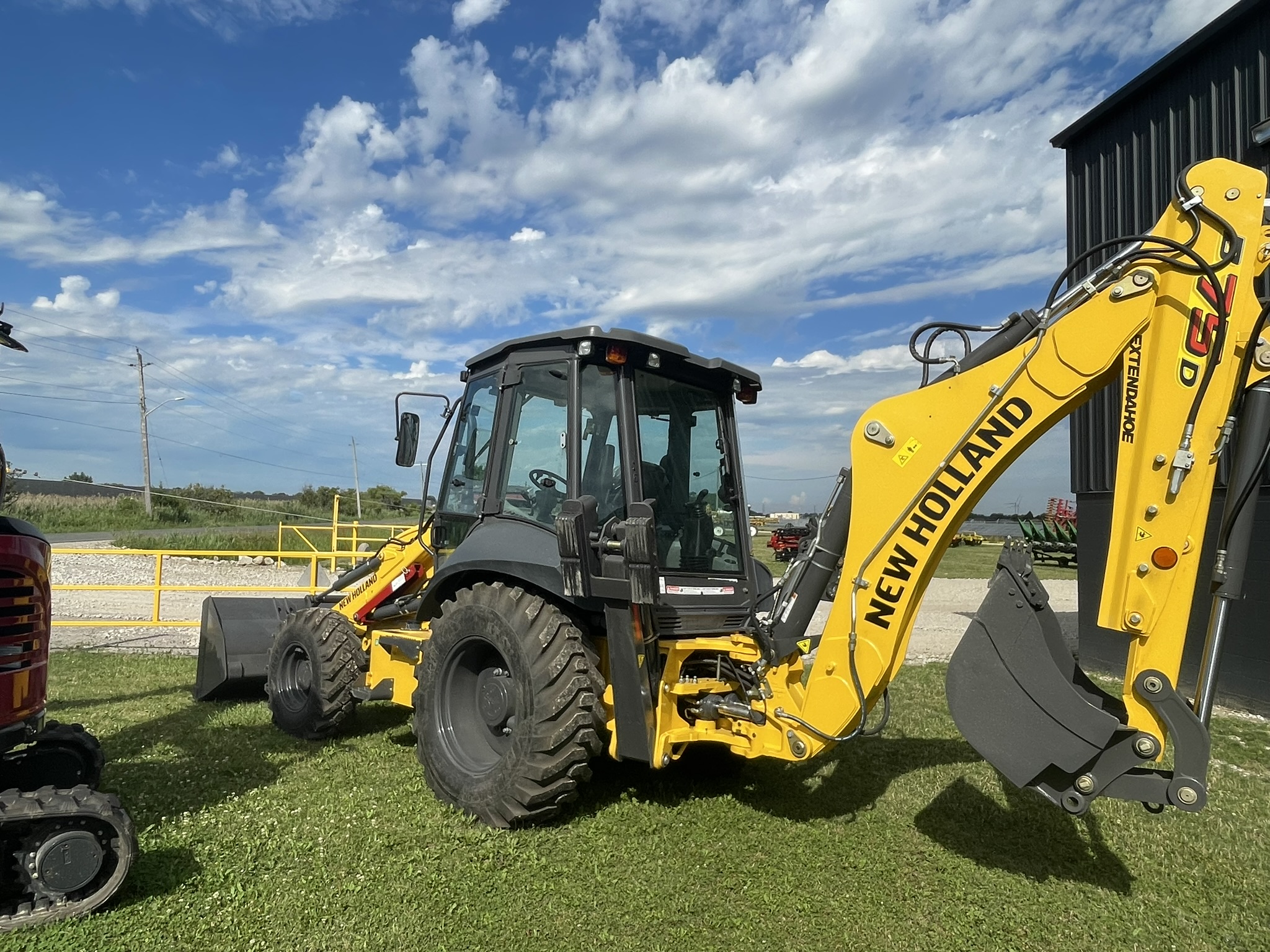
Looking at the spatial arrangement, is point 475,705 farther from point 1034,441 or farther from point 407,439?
point 1034,441

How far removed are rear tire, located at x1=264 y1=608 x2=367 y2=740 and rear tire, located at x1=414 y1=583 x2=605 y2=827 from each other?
1.27 meters

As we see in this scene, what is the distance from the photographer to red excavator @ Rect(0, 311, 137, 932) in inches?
128

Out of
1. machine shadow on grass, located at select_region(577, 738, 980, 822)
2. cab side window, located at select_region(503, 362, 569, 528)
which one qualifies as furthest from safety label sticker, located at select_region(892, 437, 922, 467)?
machine shadow on grass, located at select_region(577, 738, 980, 822)

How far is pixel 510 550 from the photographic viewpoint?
4.79 m

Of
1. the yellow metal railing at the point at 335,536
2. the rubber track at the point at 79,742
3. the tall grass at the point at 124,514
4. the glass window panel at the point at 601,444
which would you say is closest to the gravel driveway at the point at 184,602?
the yellow metal railing at the point at 335,536

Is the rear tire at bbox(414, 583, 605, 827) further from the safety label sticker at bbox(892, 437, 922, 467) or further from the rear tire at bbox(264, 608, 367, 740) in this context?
the safety label sticker at bbox(892, 437, 922, 467)

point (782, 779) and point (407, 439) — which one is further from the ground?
point (407, 439)

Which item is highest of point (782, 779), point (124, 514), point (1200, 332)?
point (1200, 332)

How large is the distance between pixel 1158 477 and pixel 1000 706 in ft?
3.62

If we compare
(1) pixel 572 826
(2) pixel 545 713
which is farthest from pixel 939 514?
(1) pixel 572 826

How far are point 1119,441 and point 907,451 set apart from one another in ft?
2.71

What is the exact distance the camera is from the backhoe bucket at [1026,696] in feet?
11.5

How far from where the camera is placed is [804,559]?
448 centimetres

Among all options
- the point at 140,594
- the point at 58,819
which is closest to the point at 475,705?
the point at 58,819
